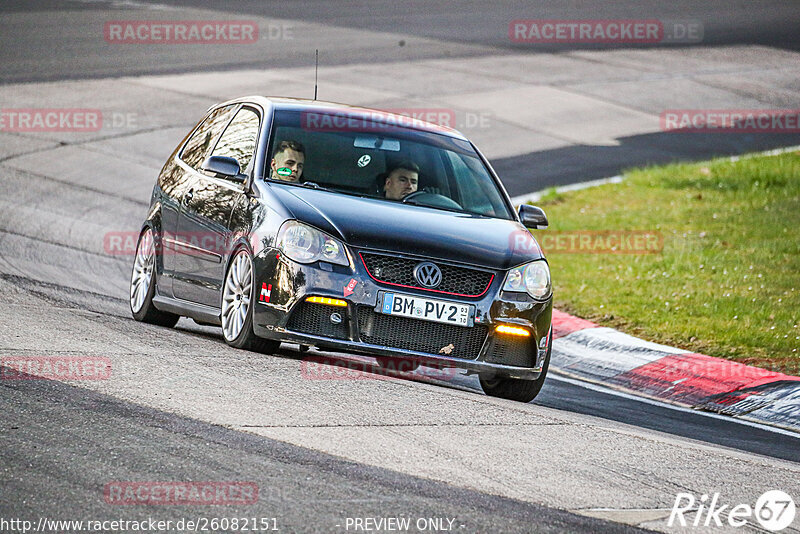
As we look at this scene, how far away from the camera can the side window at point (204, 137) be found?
9438 mm

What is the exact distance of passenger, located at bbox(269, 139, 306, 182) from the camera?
8.44 meters

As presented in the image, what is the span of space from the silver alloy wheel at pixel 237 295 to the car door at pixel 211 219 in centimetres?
15

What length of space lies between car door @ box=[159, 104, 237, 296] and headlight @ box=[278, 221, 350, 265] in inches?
59.0

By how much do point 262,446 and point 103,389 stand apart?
1.15 meters

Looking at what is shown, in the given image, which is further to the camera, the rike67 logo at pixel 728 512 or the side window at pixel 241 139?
the side window at pixel 241 139

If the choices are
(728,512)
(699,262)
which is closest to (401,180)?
(728,512)

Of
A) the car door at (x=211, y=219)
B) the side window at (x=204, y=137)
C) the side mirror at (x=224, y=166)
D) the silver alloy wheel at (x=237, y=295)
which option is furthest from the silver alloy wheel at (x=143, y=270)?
the silver alloy wheel at (x=237, y=295)

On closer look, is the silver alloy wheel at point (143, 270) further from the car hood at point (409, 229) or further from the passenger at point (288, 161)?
the car hood at point (409, 229)

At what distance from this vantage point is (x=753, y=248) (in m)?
13.7

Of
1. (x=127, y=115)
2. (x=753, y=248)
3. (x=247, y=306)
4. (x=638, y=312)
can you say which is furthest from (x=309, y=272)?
(x=127, y=115)

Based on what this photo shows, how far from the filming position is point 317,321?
7.55 m

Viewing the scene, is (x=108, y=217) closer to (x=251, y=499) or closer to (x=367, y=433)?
(x=367, y=433)

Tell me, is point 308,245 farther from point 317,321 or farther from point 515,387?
point 515,387

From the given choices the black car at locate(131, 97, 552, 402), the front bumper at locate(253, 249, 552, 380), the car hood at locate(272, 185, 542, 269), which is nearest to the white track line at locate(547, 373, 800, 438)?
the black car at locate(131, 97, 552, 402)
